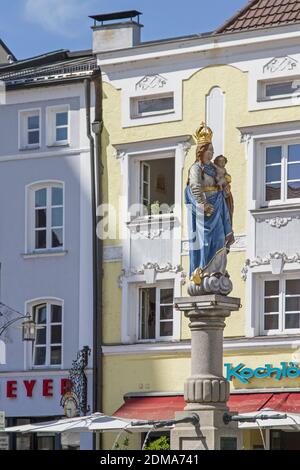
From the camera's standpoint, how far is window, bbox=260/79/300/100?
132 ft

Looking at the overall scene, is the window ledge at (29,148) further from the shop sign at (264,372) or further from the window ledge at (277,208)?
the shop sign at (264,372)

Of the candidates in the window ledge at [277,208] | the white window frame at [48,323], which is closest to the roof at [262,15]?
the window ledge at [277,208]

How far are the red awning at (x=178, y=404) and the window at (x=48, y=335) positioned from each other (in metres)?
2.48

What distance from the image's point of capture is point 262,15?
1641 inches

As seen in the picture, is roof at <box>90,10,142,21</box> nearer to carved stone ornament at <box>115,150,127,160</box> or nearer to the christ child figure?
carved stone ornament at <box>115,150,127,160</box>

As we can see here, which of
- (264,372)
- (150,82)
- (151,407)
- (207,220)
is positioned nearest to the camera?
(207,220)

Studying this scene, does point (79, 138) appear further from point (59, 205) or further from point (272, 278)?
point (272, 278)

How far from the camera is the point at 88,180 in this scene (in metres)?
43.2

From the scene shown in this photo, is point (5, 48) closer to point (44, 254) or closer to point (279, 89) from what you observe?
point (44, 254)

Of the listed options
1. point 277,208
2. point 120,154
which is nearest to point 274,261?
point 277,208

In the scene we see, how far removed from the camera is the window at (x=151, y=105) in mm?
42312

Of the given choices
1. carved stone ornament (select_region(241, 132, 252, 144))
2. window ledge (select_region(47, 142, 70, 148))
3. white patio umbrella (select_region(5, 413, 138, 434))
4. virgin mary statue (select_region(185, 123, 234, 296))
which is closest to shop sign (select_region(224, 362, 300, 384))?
white patio umbrella (select_region(5, 413, 138, 434))

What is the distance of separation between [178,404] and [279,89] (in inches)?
290

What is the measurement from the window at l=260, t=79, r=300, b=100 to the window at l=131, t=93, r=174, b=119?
8.12ft
